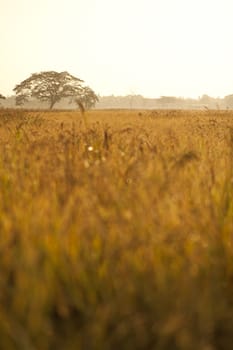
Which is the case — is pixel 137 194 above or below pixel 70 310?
A: above

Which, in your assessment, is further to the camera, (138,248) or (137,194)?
(137,194)

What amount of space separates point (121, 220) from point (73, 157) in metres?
1.34

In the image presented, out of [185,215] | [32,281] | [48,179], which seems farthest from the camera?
[48,179]

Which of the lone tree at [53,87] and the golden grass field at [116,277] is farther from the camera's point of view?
the lone tree at [53,87]

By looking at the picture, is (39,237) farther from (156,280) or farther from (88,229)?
(156,280)

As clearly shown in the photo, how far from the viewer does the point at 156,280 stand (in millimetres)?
966

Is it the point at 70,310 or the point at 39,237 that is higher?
the point at 39,237

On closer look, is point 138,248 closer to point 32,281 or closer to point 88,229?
point 88,229

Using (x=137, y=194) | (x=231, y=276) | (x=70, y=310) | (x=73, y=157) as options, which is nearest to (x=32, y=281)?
(x=70, y=310)

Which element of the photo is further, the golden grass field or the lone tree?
the lone tree

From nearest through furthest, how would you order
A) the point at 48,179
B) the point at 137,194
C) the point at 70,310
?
1. the point at 70,310
2. the point at 137,194
3. the point at 48,179

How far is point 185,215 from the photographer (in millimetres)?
1315

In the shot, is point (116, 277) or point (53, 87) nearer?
point (116, 277)

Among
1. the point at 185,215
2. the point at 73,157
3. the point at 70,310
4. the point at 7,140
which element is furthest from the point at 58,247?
the point at 7,140
